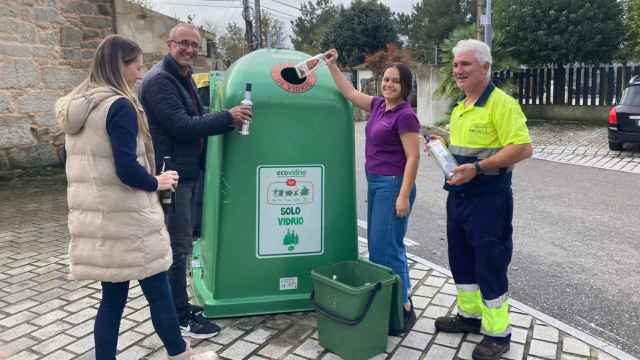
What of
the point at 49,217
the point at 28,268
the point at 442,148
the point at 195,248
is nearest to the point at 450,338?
the point at 442,148

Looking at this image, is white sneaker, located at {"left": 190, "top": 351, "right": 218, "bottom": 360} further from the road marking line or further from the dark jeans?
A: the road marking line

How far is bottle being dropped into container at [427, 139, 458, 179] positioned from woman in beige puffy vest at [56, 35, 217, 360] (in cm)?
144

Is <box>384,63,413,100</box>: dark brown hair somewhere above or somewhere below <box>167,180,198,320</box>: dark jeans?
above

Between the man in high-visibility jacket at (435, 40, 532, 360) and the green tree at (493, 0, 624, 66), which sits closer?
the man in high-visibility jacket at (435, 40, 532, 360)

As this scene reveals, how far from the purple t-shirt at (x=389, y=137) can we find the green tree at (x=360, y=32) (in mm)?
36409

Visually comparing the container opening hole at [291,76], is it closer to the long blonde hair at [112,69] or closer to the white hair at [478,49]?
the white hair at [478,49]

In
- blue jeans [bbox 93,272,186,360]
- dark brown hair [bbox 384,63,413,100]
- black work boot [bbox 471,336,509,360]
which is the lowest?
black work boot [bbox 471,336,509,360]

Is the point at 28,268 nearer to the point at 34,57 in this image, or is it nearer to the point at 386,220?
the point at 386,220

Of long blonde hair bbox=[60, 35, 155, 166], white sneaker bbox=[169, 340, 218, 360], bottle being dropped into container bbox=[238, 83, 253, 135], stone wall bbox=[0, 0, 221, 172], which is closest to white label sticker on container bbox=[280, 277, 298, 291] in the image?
white sneaker bbox=[169, 340, 218, 360]

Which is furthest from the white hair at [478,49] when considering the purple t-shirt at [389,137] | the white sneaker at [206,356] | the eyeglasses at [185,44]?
the white sneaker at [206,356]

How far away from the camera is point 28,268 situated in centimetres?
461

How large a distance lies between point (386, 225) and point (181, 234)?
125cm

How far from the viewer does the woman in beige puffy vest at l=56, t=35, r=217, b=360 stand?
2396 mm

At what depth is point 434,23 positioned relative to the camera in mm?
51438
